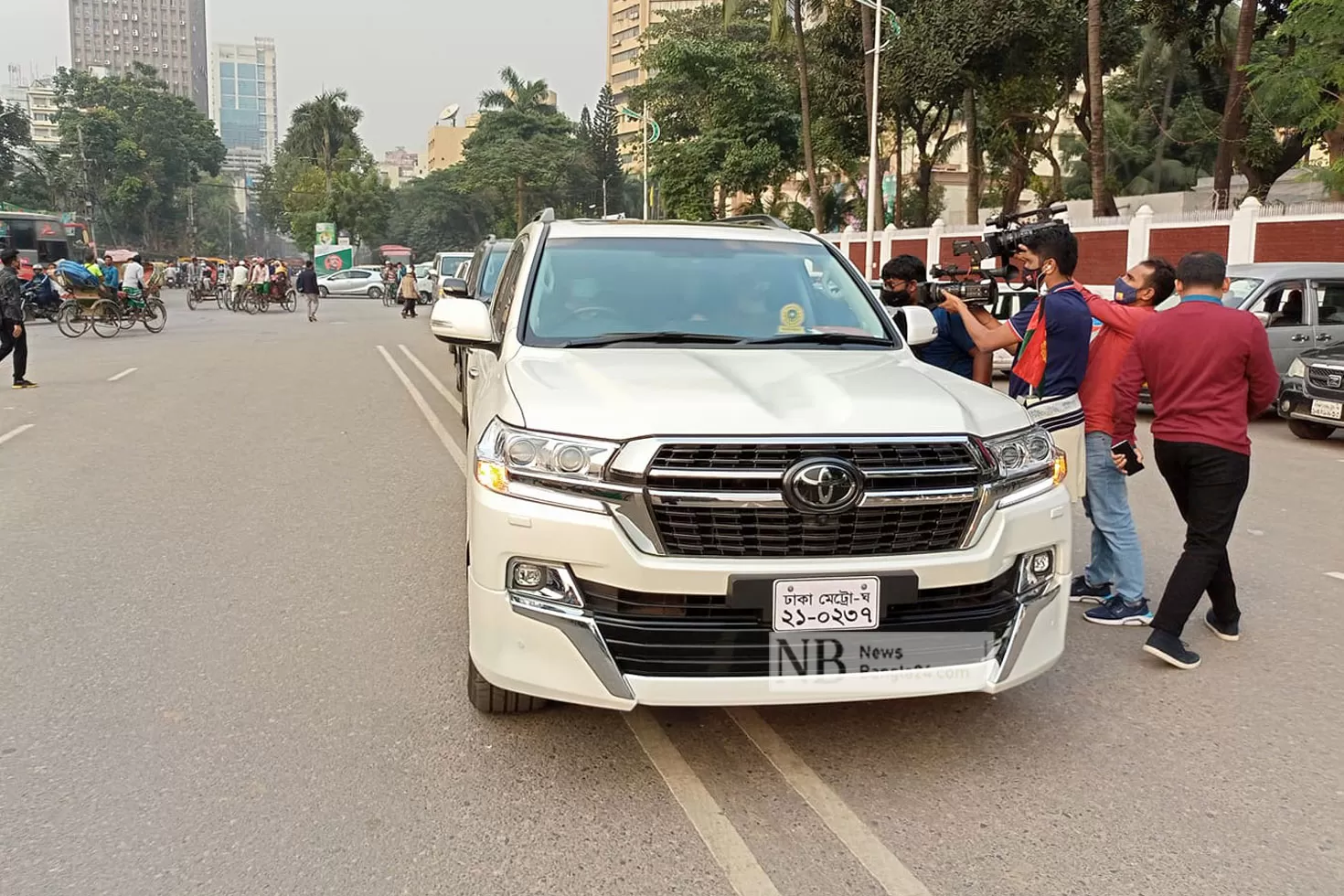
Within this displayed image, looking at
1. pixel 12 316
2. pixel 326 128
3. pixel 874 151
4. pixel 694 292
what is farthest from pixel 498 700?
pixel 326 128

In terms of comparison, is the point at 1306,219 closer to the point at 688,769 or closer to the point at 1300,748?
the point at 1300,748

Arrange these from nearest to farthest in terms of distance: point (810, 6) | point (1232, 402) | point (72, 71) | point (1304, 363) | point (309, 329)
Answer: point (1232, 402) < point (1304, 363) < point (309, 329) < point (810, 6) < point (72, 71)

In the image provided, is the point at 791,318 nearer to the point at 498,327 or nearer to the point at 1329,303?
the point at 498,327

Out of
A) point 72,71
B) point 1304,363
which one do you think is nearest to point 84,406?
point 1304,363

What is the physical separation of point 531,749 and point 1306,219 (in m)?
19.6

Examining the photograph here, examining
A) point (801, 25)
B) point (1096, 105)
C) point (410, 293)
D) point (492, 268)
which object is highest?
point (801, 25)

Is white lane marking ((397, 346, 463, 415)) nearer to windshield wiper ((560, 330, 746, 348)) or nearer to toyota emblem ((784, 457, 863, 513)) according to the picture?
windshield wiper ((560, 330, 746, 348))

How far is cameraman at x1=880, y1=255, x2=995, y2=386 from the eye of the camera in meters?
5.75

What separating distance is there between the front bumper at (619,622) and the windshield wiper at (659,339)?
1.05 meters

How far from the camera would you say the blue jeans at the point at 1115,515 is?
497cm

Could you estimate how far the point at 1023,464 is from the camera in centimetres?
354

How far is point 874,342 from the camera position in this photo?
14.8ft

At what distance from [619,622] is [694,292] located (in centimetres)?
192

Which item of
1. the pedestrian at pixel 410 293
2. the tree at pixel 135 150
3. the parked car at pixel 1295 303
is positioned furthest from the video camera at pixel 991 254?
the tree at pixel 135 150
